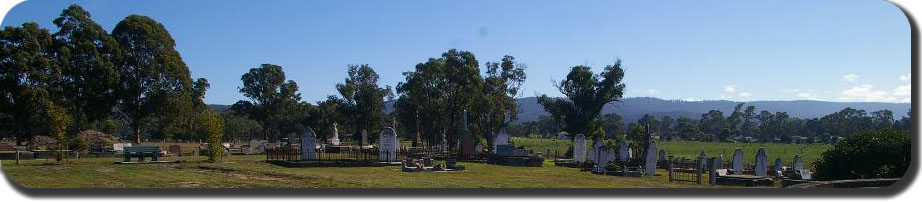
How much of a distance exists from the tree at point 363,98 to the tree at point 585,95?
1269cm

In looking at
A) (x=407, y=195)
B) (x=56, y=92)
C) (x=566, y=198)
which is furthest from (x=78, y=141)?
(x=566, y=198)

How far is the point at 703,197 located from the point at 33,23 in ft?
99.0

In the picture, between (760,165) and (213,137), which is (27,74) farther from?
(760,165)

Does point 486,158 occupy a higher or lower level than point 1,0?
lower

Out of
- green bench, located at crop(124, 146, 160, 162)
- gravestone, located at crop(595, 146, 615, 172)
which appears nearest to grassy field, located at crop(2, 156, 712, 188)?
green bench, located at crop(124, 146, 160, 162)

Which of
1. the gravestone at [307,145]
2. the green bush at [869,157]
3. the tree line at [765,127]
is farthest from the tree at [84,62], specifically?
the tree line at [765,127]

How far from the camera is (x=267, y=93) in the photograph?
58.6m

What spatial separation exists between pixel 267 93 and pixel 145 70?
2122 centimetres

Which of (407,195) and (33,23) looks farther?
(33,23)

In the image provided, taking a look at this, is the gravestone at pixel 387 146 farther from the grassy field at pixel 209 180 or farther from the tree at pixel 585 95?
the tree at pixel 585 95

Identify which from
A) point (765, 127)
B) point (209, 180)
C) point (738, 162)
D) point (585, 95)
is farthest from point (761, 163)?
point (765, 127)

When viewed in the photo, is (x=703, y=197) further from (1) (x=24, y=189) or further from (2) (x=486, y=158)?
(2) (x=486, y=158)

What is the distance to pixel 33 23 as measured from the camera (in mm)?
Answer: 31859

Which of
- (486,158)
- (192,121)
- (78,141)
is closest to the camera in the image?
(78,141)
